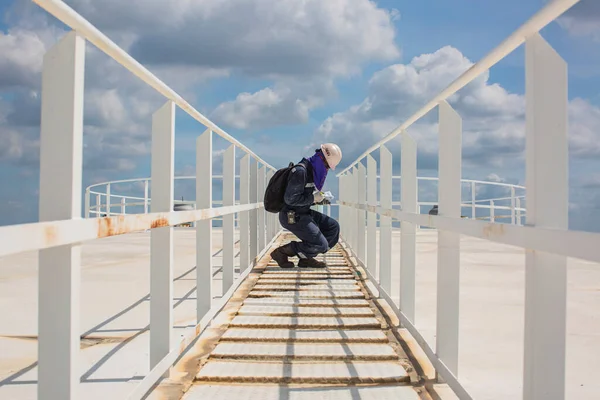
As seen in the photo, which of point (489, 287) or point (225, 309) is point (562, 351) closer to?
point (225, 309)

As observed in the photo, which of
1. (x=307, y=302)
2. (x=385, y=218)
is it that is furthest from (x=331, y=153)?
(x=307, y=302)

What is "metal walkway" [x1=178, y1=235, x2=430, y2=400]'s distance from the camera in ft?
8.45

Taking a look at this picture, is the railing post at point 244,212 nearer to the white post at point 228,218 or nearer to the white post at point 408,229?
the white post at point 228,218

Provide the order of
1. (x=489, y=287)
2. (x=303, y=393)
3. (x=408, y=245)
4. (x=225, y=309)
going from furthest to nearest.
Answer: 1. (x=489, y=287)
2. (x=225, y=309)
3. (x=408, y=245)
4. (x=303, y=393)

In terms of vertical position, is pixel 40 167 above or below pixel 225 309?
above

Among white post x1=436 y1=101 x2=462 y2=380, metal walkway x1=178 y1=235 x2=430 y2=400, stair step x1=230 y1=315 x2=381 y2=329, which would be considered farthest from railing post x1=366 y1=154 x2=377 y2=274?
white post x1=436 y1=101 x2=462 y2=380

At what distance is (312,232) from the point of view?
6.16 meters

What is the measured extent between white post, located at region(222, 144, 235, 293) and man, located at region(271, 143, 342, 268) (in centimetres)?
114

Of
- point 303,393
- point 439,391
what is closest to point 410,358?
point 439,391

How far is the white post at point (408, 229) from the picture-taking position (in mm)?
3572

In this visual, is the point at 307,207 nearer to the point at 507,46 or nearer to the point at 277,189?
the point at 277,189

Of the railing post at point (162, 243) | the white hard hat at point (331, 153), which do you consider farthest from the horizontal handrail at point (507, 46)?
the white hard hat at point (331, 153)

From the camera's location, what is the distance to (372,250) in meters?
5.79

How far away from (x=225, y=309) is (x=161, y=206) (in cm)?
187
